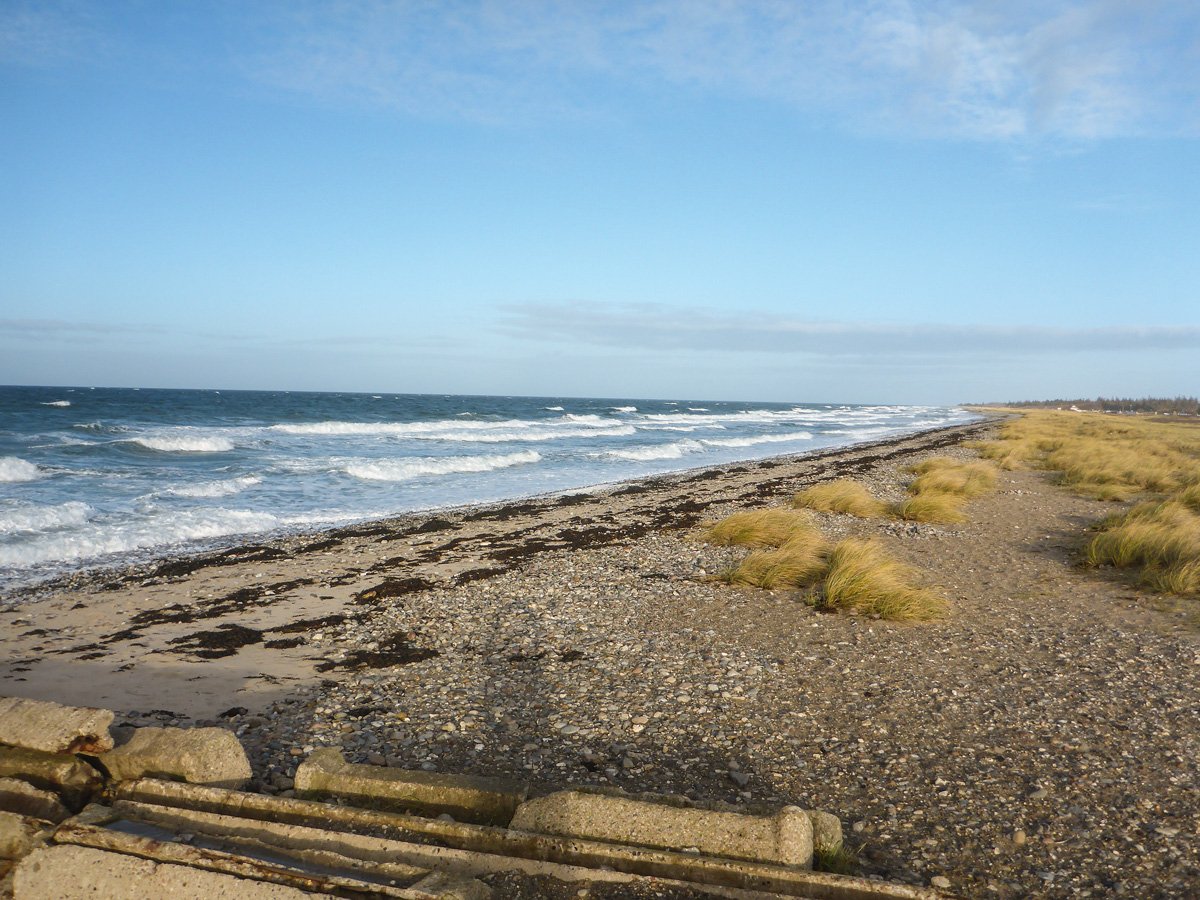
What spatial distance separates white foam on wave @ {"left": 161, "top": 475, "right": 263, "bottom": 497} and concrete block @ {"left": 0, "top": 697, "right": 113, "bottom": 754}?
15.3 m

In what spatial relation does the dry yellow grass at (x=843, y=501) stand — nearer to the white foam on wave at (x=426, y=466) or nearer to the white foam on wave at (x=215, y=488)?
the white foam on wave at (x=426, y=466)

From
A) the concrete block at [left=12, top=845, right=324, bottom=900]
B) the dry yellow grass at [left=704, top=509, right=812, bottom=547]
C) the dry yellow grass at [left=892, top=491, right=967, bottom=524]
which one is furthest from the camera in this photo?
the dry yellow grass at [left=892, top=491, right=967, bottom=524]

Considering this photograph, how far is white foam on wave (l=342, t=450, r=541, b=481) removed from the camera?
2386 centimetres

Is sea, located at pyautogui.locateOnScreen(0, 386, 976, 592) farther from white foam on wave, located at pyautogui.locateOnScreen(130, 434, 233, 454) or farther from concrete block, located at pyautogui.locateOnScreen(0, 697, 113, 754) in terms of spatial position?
concrete block, located at pyautogui.locateOnScreen(0, 697, 113, 754)

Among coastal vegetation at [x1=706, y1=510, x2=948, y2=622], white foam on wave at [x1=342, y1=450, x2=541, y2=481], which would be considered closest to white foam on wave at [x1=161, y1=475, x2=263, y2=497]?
white foam on wave at [x1=342, y1=450, x2=541, y2=481]

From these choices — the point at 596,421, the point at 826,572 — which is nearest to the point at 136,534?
the point at 826,572

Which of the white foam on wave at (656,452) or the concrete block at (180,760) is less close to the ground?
the white foam on wave at (656,452)

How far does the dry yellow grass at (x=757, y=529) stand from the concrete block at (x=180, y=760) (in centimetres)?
842

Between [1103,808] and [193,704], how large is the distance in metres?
6.15

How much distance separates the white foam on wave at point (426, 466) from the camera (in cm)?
2386

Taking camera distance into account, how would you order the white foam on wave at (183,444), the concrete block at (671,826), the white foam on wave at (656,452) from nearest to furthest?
the concrete block at (671,826), the white foam on wave at (183,444), the white foam on wave at (656,452)

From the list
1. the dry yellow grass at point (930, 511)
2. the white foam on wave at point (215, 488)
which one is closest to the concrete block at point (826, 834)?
the dry yellow grass at point (930, 511)

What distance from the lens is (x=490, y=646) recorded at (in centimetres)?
723

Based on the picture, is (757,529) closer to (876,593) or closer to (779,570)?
(779,570)
